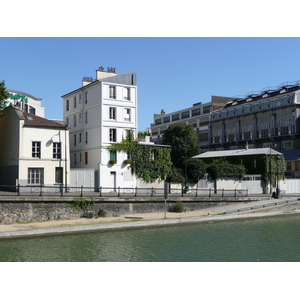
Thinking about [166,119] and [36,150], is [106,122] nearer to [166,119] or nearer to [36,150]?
[36,150]

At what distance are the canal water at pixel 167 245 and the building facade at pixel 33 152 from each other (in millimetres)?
13985

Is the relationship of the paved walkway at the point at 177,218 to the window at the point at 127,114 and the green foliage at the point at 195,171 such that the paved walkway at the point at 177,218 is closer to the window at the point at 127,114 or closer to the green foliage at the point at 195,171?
the green foliage at the point at 195,171

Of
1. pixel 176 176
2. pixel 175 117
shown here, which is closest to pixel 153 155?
pixel 176 176

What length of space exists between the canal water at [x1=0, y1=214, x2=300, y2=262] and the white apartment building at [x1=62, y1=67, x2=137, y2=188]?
1522 cm

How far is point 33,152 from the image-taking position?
37.6m

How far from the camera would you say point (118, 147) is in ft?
142

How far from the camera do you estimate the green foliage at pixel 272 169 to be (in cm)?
4900

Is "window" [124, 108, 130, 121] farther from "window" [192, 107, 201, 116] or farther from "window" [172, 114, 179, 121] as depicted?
"window" [172, 114, 179, 121]

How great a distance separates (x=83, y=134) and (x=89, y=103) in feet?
12.6

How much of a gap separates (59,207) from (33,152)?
10.0 m

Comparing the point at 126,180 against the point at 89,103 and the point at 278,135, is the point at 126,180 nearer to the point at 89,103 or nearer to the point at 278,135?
the point at 89,103

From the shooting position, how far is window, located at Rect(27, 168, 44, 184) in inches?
1462

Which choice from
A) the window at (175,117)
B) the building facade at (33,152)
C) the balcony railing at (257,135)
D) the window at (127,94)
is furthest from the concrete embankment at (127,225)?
the window at (175,117)
